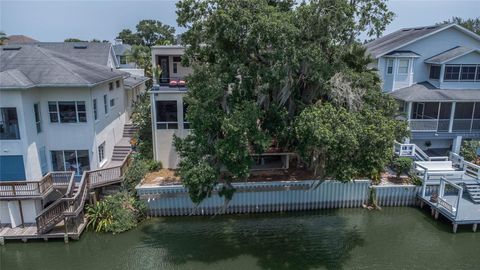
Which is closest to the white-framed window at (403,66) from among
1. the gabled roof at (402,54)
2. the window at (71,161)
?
the gabled roof at (402,54)

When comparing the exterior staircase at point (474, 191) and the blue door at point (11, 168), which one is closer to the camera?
the blue door at point (11, 168)

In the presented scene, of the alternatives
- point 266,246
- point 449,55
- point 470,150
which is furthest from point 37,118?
point 449,55

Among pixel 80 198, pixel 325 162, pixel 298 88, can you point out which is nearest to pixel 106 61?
pixel 80 198

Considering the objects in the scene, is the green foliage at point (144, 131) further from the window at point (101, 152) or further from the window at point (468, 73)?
the window at point (468, 73)

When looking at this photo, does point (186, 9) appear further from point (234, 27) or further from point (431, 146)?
point (431, 146)

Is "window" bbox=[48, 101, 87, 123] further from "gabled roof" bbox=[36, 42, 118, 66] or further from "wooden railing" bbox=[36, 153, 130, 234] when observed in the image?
"gabled roof" bbox=[36, 42, 118, 66]

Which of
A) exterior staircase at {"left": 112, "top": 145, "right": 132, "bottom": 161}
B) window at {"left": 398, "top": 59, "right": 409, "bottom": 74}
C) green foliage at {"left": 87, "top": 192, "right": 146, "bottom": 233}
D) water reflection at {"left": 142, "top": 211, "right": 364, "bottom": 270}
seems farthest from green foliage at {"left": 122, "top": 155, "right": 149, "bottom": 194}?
window at {"left": 398, "top": 59, "right": 409, "bottom": 74}
